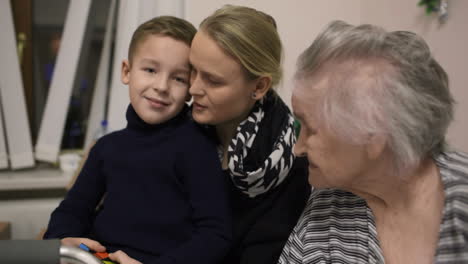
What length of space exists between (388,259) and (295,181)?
13.2 inches

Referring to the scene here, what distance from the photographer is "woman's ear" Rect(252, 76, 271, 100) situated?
3.55ft

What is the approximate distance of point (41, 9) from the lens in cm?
230

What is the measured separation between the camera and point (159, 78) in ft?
3.66

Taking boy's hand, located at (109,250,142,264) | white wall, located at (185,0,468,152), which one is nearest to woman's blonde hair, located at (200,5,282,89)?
boy's hand, located at (109,250,142,264)

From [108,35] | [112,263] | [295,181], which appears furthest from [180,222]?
[108,35]

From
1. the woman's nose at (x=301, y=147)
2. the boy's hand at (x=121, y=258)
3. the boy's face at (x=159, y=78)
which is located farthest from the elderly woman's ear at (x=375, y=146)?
the boy's hand at (x=121, y=258)

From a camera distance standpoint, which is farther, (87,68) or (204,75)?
(87,68)

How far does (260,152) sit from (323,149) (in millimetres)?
209

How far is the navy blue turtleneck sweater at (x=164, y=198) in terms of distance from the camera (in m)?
1.06

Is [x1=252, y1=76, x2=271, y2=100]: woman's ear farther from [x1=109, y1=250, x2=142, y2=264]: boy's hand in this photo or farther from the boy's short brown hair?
[x1=109, y1=250, x2=142, y2=264]: boy's hand

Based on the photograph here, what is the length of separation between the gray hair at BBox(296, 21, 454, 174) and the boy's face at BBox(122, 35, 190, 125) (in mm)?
412

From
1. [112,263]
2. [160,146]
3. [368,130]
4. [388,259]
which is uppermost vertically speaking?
[368,130]

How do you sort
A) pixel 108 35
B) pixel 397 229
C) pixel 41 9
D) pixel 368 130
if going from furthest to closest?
pixel 41 9 → pixel 108 35 → pixel 397 229 → pixel 368 130

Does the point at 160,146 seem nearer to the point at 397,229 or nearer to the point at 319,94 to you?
the point at 319,94
